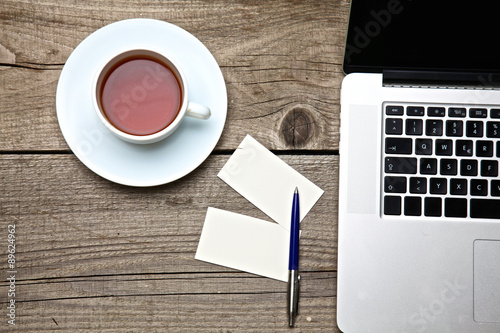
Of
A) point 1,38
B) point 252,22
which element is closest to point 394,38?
point 252,22

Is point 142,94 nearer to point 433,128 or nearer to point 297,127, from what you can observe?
point 297,127

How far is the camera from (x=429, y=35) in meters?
0.68

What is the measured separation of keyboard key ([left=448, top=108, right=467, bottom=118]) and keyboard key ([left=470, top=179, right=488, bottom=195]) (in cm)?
10

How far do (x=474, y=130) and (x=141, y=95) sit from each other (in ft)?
1.61

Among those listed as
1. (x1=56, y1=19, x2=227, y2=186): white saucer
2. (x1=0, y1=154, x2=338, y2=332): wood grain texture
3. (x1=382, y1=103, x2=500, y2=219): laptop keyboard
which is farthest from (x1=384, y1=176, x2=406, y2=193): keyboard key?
(x1=56, y1=19, x2=227, y2=186): white saucer

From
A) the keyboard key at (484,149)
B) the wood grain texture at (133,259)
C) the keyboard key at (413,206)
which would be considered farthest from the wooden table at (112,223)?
the keyboard key at (484,149)

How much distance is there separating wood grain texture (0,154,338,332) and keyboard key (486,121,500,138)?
263 mm

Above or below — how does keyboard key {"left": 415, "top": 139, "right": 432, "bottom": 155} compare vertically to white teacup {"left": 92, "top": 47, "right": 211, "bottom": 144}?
below

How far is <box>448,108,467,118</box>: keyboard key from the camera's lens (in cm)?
67

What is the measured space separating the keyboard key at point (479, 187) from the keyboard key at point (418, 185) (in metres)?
0.07

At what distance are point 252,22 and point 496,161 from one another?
427 millimetres

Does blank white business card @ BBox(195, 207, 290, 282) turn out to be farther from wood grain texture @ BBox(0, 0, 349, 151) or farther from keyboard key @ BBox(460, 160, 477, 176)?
keyboard key @ BBox(460, 160, 477, 176)

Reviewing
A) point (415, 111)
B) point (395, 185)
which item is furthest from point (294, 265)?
point (415, 111)

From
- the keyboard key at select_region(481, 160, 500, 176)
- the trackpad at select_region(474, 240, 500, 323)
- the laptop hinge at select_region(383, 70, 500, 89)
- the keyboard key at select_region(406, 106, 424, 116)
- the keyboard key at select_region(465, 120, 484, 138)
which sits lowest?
the trackpad at select_region(474, 240, 500, 323)
